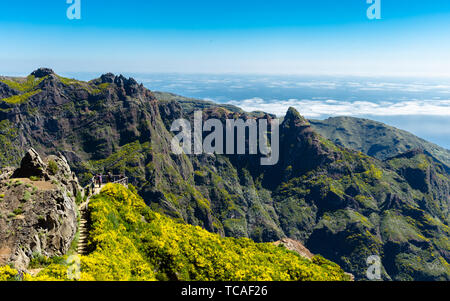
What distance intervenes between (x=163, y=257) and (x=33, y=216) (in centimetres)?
1101

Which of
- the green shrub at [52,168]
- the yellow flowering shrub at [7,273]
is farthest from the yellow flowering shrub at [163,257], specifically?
the green shrub at [52,168]

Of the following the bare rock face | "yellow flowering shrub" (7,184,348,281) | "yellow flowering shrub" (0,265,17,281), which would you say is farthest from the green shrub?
"yellow flowering shrub" (0,265,17,281)

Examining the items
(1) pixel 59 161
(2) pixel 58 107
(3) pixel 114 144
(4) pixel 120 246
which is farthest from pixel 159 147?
(4) pixel 120 246

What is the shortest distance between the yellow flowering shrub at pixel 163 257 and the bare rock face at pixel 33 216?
241 centimetres

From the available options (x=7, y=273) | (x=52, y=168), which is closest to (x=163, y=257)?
(x=7, y=273)

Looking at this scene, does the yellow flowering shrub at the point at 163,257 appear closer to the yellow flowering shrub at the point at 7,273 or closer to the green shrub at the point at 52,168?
the yellow flowering shrub at the point at 7,273

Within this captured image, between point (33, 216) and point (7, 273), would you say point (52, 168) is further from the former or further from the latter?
point (7, 273)

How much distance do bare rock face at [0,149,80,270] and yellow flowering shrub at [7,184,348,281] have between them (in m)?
2.41

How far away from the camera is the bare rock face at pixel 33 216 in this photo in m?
17.7
